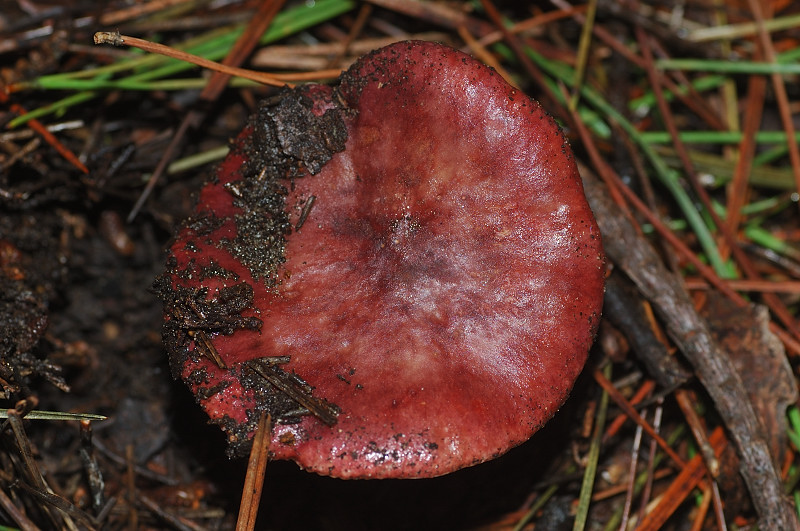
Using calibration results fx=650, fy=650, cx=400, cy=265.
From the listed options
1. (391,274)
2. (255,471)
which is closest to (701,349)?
(391,274)

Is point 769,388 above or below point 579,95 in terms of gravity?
below

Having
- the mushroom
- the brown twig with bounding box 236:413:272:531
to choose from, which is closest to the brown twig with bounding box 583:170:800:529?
the mushroom

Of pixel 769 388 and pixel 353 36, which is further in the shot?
pixel 353 36

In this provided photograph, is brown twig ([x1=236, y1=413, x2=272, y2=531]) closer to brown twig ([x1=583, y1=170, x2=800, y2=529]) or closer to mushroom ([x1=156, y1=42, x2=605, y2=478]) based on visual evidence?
mushroom ([x1=156, y1=42, x2=605, y2=478])

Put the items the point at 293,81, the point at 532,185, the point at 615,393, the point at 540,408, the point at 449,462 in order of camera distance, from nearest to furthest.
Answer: the point at 449,462
the point at 540,408
the point at 532,185
the point at 615,393
the point at 293,81

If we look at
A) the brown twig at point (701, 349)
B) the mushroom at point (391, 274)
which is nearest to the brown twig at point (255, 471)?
the mushroom at point (391, 274)

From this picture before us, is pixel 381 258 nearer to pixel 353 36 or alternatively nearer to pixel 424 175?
pixel 424 175

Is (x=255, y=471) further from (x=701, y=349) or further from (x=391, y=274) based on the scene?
(x=701, y=349)

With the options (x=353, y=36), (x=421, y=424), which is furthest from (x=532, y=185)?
(x=353, y=36)

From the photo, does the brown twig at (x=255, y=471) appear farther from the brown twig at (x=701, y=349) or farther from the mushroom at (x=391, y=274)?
the brown twig at (x=701, y=349)
